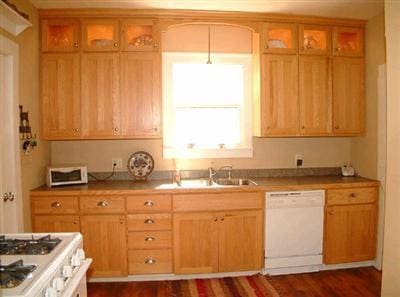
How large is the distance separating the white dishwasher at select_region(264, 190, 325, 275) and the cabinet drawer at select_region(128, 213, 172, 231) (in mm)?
978

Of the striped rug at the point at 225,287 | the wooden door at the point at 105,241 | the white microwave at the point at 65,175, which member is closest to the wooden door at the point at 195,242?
the striped rug at the point at 225,287

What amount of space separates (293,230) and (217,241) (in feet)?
2.44

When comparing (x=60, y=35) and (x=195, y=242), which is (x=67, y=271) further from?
(x=60, y=35)

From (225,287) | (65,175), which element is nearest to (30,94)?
(65,175)

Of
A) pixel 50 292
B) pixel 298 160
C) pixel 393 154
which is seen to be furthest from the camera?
pixel 298 160

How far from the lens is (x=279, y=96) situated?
3.35 metres

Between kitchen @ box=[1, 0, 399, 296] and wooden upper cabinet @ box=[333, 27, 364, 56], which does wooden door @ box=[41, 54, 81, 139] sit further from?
wooden upper cabinet @ box=[333, 27, 364, 56]

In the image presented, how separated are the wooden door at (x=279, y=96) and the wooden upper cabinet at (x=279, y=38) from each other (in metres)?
0.07

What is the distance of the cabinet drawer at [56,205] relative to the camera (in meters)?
2.91

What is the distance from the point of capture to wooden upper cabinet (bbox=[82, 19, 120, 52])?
10.4ft

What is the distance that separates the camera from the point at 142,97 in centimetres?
321

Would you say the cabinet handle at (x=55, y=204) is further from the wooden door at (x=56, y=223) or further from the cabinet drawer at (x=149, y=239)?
the cabinet drawer at (x=149, y=239)

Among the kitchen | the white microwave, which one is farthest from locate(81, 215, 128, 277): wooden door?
the white microwave

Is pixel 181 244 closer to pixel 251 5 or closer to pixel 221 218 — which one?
pixel 221 218
